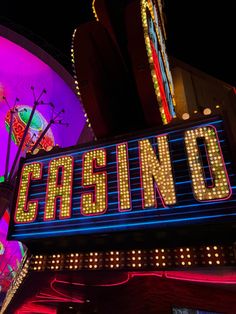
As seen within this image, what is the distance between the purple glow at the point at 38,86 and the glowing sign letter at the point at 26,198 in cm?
1097

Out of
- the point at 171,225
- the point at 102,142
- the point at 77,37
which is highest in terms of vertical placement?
the point at 77,37

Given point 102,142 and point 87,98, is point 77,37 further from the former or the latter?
point 102,142

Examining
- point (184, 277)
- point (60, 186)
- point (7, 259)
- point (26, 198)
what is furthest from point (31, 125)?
point (7, 259)

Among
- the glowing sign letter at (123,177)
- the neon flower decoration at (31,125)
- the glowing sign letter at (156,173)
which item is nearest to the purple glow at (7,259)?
the neon flower decoration at (31,125)

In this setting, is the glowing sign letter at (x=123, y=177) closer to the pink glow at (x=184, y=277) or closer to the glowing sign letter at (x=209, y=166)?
the glowing sign letter at (x=209, y=166)

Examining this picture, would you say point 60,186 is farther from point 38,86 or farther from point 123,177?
point 38,86

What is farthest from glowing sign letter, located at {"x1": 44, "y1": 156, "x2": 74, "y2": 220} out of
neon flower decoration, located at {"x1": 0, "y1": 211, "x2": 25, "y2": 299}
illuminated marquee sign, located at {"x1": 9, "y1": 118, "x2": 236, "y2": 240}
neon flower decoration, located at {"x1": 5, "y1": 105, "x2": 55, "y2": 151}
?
neon flower decoration, located at {"x1": 0, "y1": 211, "x2": 25, "y2": 299}

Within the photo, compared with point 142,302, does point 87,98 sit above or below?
above

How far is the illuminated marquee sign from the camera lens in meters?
4.26

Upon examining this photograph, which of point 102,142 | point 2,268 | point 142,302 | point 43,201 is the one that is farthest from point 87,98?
point 2,268

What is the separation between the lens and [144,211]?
175 inches

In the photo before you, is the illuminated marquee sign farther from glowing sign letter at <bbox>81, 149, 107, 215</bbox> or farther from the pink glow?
the pink glow

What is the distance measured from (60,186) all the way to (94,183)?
657 millimetres

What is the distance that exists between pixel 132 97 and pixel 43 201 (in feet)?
12.3
